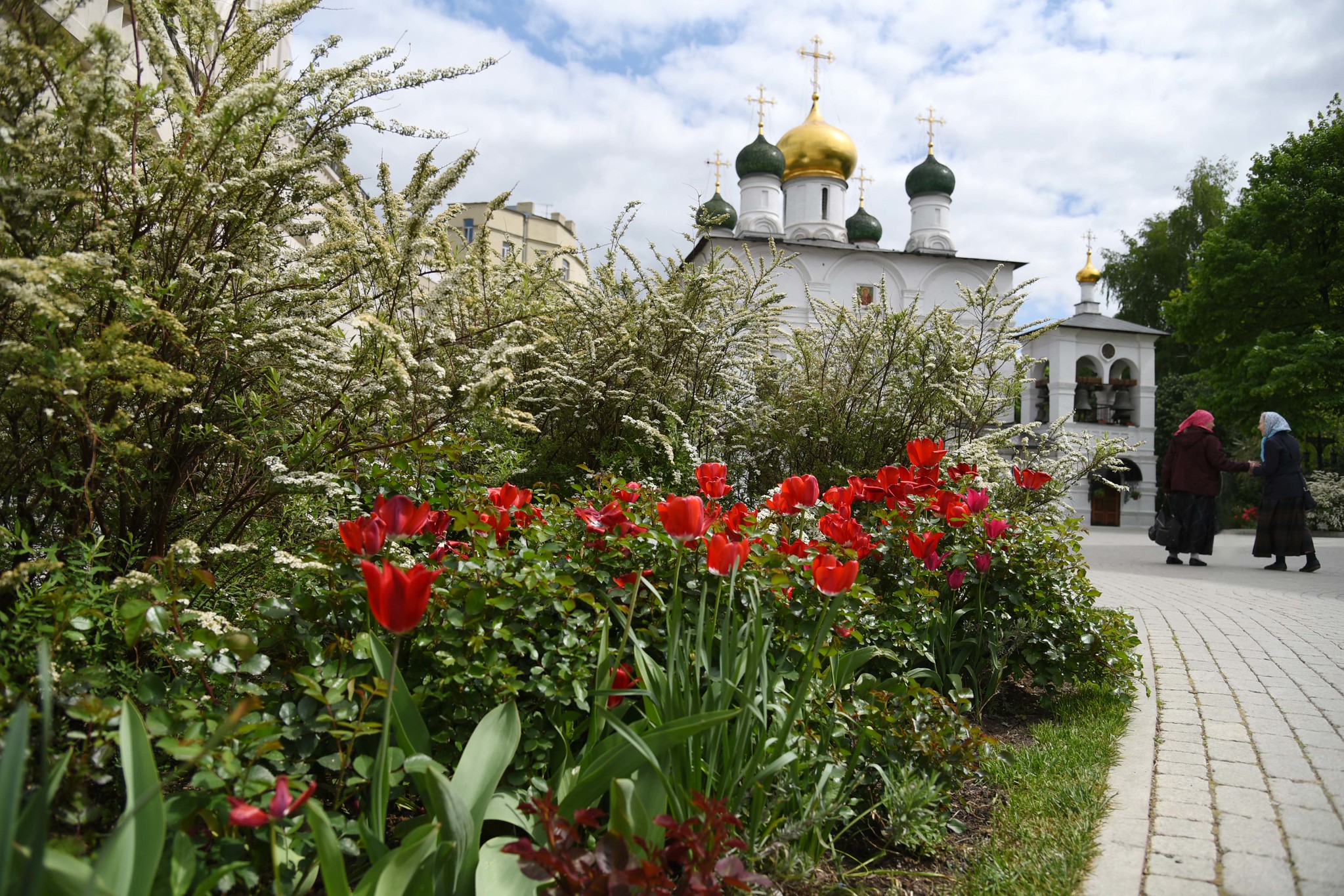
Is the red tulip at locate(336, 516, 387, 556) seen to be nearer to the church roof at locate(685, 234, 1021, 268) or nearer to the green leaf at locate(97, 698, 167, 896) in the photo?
the green leaf at locate(97, 698, 167, 896)

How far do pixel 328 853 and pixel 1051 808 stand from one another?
2.04 m

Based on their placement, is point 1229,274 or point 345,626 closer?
point 345,626

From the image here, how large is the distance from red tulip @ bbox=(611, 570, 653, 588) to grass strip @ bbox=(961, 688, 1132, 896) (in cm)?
112

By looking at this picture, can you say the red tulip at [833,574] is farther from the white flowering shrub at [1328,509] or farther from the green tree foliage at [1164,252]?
the green tree foliage at [1164,252]

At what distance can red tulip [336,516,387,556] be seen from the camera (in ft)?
5.80

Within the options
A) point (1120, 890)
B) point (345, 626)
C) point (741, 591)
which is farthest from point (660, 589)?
point (1120, 890)

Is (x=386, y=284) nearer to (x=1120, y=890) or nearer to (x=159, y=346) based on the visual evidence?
(x=159, y=346)

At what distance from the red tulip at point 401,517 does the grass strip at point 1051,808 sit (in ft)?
5.18

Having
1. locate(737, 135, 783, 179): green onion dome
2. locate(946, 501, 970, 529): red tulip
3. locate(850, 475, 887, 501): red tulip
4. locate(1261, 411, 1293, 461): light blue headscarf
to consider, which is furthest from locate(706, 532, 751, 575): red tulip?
locate(737, 135, 783, 179): green onion dome

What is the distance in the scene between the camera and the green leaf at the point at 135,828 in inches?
45.5

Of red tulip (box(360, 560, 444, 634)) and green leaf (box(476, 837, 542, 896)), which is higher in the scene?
red tulip (box(360, 560, 444, 634))

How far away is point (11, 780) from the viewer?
1.01 metres

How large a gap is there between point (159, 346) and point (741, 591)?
187 cm

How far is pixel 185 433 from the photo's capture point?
254 cm
